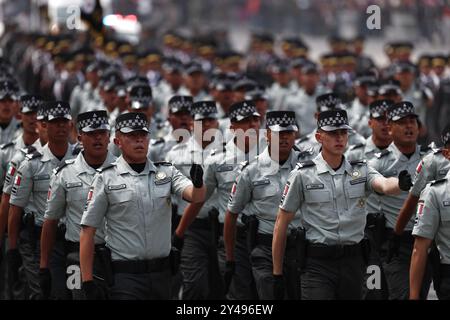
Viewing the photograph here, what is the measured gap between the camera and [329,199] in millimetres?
10289

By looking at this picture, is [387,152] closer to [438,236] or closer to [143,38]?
[438,236]

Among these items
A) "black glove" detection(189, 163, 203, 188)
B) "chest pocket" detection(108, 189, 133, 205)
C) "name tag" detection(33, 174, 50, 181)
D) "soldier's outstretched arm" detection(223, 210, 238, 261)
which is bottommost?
"soldier's outstretched arm" detection(223, 210, 238, 261)

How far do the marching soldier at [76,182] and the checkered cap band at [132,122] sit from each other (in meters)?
0.57

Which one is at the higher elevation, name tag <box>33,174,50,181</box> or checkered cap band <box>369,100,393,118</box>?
checkered cap band <box>369,100,393,118</box>

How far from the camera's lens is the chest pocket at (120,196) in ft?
32.5

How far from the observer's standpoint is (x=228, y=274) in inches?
456

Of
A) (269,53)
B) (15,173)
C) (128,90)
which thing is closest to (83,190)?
(15,173)

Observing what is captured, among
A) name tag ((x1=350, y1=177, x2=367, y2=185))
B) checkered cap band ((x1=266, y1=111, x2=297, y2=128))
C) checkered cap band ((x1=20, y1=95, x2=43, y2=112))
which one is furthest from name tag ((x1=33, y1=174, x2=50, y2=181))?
name tag ((x1=350, y1=177, x2=367, y2=185))

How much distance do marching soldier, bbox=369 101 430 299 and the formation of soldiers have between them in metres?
0.01

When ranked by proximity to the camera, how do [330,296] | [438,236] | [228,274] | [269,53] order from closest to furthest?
[438,236] < [330,296] < [228,274] < [269,53]

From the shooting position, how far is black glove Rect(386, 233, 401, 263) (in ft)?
36.8

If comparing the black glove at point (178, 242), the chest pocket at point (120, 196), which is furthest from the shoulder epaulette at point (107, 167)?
the black glove at point (178, 242)

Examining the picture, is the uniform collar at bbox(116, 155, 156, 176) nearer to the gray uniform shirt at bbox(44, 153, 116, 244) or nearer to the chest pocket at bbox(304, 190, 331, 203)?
the gray uniform shirt at bbox(44, 153, 116, 244)

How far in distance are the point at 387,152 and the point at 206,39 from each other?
68.8 ft
